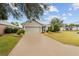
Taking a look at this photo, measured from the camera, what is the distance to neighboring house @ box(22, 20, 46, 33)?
2.44m

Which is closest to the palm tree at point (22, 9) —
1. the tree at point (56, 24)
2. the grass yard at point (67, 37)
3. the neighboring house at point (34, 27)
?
the neighboring house at point (34, 27)

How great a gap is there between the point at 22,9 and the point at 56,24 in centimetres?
45

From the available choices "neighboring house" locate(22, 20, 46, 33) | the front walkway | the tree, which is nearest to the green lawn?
the front walkway

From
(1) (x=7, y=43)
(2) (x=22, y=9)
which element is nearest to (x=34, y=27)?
(2) (x=22, y=9)

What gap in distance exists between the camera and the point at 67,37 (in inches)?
94.2

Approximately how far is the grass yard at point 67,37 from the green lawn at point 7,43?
457mm

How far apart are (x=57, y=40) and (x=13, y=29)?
542 millimetres

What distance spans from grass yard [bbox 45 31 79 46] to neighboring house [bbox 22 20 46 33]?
14cm

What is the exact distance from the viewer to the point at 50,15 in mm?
2391

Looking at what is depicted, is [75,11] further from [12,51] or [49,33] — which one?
[12,51]

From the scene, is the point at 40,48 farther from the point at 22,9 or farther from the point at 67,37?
the point at 22,9

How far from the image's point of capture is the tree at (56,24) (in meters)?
2.38

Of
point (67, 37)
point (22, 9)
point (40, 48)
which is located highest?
point (22, 9)

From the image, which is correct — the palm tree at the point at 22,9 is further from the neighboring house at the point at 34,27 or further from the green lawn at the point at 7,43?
the green lawn at the point at 7,43
